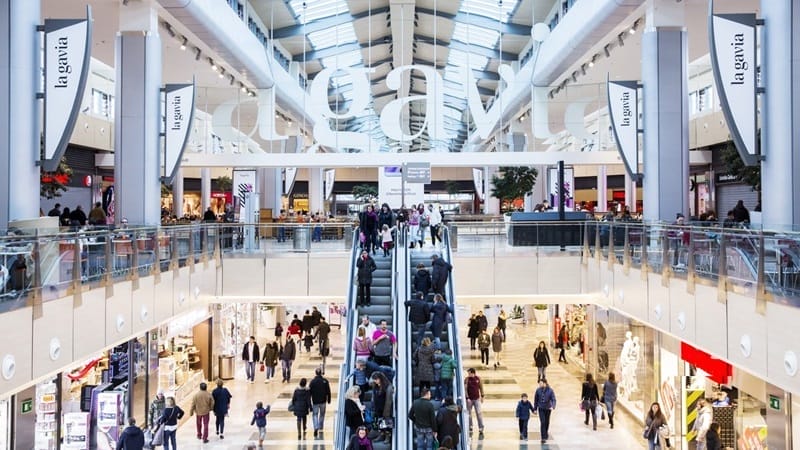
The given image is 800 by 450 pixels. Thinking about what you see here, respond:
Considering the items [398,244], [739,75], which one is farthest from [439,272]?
[739,75]

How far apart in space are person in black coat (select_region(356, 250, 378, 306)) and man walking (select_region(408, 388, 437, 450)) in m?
4.24

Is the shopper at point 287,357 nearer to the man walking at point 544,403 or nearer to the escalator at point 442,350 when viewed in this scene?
the escalator at point 442,350

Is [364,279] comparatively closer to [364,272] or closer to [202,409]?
[364,272]

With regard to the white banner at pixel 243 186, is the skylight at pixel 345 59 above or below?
above

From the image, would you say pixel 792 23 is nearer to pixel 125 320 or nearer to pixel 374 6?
pixel 125 320

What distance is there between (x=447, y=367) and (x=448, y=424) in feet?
4.18

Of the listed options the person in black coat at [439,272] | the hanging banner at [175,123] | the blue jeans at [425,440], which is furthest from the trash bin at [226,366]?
the blue jeans at [425,440]

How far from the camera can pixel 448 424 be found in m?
9.59

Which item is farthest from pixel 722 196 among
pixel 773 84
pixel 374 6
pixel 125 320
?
pixel 125 320

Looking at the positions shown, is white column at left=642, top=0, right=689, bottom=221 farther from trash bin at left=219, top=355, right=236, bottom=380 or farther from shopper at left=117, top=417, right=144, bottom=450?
trash bin at left=219, top=355, right=236, bottom=380

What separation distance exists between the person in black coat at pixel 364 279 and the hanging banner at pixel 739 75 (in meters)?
6.76

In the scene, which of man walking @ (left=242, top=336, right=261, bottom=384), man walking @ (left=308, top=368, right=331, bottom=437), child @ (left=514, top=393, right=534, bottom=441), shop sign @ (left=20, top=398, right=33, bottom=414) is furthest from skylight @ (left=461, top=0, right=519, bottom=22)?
shop sign @ (left=20, top=398, right=33, bottom=414)

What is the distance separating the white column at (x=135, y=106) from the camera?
1617 cm

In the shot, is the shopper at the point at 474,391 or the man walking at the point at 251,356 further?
the man walking at the point at 251,356
